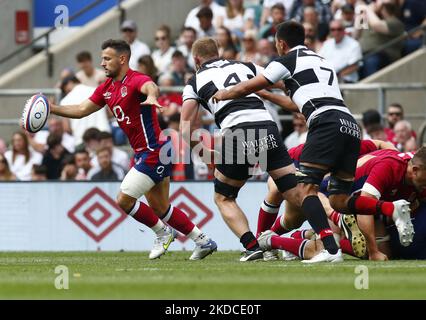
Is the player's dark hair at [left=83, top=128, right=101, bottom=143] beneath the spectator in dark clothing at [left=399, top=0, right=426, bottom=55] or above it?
beneath

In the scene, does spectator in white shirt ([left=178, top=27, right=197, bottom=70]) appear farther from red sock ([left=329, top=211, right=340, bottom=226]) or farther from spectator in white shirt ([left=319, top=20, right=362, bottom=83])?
red sock ([left=329, top=211, right=340, bottom=226])

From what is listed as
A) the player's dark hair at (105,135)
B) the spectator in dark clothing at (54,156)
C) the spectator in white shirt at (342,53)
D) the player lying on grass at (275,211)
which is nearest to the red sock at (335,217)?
the player lying on grass at (275,211)

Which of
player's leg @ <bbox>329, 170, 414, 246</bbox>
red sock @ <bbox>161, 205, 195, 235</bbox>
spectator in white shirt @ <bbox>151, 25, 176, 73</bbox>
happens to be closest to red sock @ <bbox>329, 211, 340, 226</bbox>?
player's leg @ <bbox>329, 170, 414, 246</bbox>

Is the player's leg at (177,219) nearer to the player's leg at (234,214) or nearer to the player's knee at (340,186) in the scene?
the player's leg at (234,214)

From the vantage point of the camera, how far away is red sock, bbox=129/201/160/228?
1364cm

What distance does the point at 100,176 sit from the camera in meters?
17.6

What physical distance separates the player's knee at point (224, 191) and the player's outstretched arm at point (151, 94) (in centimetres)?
99

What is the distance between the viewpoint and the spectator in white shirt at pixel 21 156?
62.6 ft

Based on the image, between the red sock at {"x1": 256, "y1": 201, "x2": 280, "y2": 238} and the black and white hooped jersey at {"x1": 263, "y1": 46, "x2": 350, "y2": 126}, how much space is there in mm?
1609

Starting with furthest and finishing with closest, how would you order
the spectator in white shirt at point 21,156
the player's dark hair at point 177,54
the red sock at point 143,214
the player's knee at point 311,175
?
the player's dark hair at point 177,54 < the spectator in white shirt at point 21,156 < the red sock at point 143,214 < the player's knee at point 311,175

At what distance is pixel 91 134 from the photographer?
1839 cm

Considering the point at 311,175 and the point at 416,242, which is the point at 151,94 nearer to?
the point at 311,175
